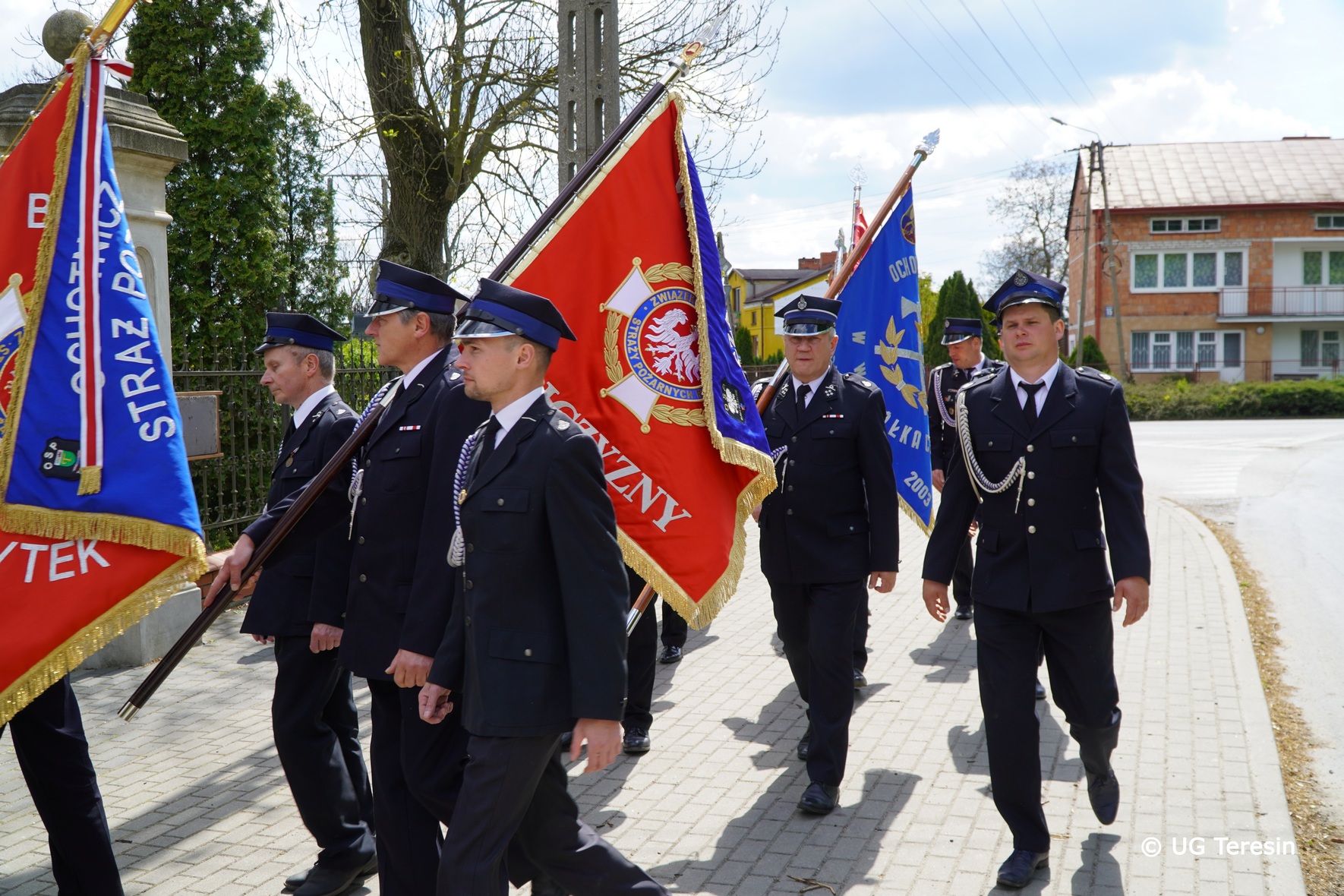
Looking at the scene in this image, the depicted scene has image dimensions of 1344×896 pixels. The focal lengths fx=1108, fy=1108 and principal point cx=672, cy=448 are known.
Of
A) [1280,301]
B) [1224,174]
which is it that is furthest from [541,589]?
[1224,174]

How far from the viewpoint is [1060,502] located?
13.8ft

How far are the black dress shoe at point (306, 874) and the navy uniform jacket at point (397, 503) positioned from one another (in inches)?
35.8

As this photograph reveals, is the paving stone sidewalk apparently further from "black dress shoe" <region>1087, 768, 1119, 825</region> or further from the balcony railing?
the balcony railing

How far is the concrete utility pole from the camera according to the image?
6.86m

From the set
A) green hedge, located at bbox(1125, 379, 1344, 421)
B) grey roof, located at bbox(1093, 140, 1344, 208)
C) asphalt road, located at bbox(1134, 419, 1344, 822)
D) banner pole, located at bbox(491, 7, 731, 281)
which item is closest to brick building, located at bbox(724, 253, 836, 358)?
grey roof, located at bbox(1093, 140, 1344, 208)

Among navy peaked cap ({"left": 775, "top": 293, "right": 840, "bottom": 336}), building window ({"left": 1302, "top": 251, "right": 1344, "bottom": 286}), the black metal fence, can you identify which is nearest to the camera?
navy peaked cap ({"left": 775, "top": 293, "right": 840, "bottom": 336})

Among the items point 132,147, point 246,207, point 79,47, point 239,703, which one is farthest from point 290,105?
point 79,47

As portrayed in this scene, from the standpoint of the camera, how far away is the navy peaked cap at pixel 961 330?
8109 mm

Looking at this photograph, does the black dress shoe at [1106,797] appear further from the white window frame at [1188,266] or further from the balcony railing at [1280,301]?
the balcony railing at [1280,301]

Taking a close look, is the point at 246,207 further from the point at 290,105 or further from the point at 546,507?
the point at 546,507

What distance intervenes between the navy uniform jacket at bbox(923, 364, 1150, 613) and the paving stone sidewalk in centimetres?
103

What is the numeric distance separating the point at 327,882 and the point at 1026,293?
3.33m

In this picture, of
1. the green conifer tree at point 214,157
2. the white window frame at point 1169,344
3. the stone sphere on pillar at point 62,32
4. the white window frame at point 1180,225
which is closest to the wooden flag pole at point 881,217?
the stone sphere on pillar at point 62,32

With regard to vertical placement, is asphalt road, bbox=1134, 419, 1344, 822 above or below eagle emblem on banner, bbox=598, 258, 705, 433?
below
